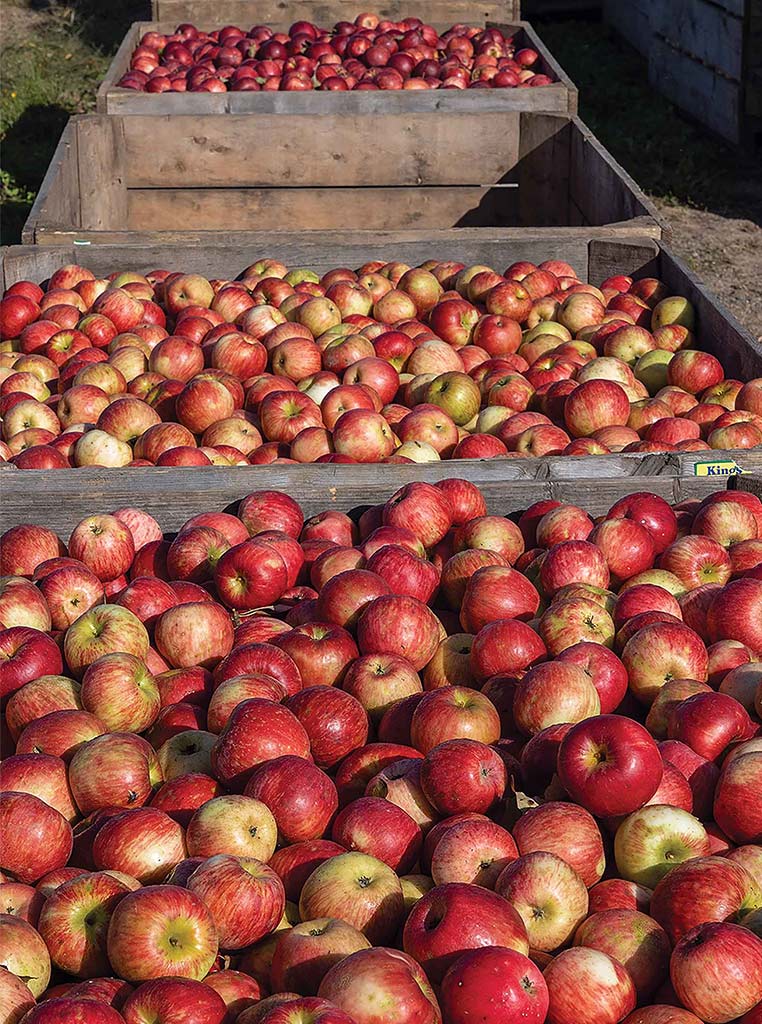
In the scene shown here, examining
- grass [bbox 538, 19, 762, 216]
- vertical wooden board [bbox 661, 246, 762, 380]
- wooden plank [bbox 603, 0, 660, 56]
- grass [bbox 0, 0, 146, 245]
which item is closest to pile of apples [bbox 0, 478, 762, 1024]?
vertical wooden board [bbox 661, 246, 762, 380]

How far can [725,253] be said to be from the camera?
9.38 meters

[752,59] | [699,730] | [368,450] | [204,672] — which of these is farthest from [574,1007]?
[752,59]

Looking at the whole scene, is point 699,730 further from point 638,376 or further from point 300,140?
point 300,140

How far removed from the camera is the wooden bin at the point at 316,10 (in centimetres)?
1027

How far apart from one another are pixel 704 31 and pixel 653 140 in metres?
1.13

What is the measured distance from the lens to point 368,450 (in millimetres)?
3775

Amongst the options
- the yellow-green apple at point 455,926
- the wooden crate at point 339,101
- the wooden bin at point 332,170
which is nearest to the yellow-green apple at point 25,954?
the yellow-green apple at point 455,926

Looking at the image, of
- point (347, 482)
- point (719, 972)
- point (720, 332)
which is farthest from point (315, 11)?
point (719, 972)

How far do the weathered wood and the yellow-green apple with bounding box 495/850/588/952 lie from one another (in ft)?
5.20

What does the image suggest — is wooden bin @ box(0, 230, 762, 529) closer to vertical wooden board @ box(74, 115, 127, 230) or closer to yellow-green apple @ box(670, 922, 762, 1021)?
yellow-green apple @ box(670, 922, 762, 1021)

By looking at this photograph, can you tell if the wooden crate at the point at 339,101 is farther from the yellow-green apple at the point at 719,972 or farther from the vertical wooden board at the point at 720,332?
the yellow-green apple at the point at 719,972

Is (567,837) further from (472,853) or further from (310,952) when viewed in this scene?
(310,952)

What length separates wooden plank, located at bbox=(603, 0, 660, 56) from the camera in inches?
539

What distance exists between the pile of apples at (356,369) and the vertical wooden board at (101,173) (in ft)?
5.49
